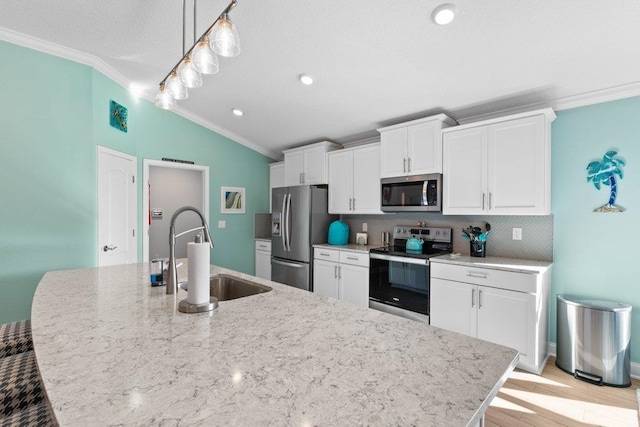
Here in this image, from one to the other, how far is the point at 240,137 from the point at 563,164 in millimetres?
4051

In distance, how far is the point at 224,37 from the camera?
1.45 m

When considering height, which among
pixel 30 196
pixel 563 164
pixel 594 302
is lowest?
pixel 594 302

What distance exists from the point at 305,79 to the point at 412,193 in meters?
1.58

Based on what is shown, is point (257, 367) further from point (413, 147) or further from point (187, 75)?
point (413, 147)

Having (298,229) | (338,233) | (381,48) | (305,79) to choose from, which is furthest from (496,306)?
(305,79)

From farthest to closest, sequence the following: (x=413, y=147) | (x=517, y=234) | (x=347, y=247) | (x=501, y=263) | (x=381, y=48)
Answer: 1. (x=347, y=247)
2. (x=413, y=147)
3. (x=517, y=234)
4. (x=501, y=263)
5. (x=381, y=48)

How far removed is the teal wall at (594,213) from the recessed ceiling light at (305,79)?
225 centimetres

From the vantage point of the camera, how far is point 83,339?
985 mm

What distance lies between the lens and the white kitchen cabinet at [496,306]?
238 cm

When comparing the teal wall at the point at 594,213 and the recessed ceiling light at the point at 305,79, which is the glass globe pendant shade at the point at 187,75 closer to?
the recessed ceiling light at the point at 305,79

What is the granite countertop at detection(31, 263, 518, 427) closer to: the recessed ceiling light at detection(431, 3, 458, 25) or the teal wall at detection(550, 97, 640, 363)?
the recessed ceiling light at detection(431, 3, 458, 25)

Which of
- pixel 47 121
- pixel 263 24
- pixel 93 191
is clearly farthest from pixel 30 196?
pixel 263 24

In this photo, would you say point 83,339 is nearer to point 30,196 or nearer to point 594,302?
point 30,196

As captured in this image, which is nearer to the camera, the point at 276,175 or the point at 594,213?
the point at 594,213
